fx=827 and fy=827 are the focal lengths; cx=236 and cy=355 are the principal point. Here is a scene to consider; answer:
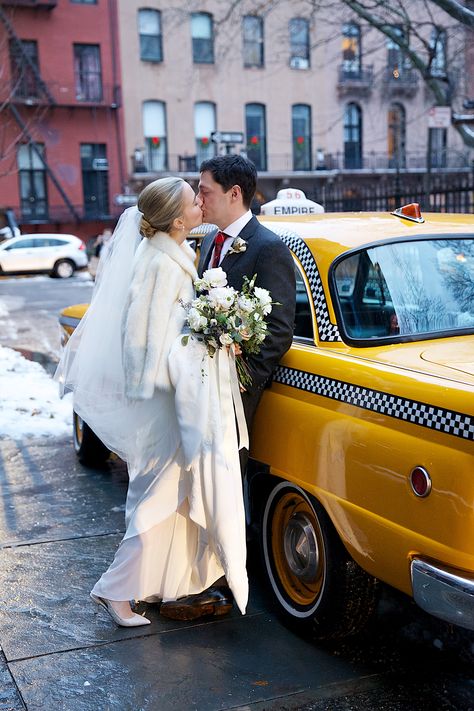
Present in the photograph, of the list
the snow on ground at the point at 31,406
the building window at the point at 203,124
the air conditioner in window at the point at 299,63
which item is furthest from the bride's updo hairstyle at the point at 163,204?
the air conditioner in window at the point at 299,63

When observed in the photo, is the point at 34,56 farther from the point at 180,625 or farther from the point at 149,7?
the point at 180,625

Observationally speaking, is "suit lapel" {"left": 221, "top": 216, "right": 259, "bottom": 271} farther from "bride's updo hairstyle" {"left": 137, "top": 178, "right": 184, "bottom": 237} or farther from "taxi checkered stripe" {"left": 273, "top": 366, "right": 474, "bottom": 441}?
"taxi checkered stripe" {"left": 273, "top": 366, "right": 474, "bottom": 441}

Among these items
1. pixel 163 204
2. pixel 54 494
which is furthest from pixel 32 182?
pixel 163 204

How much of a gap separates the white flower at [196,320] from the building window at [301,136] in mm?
37675

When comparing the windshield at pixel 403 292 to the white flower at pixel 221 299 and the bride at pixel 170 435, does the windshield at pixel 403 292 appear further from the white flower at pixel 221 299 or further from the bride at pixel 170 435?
the bride at pixel 170 435

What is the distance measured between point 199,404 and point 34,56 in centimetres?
3626

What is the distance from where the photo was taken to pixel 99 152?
37.5m

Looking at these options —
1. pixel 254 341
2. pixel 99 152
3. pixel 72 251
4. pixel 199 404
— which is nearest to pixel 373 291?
pixel 254 341

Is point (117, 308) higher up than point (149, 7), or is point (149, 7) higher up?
point (149, 7)

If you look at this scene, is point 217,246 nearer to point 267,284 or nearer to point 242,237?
point 242,237

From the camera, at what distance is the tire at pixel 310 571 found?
344cm

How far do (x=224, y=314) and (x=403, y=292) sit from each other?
0.88 meters

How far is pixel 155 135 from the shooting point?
124ft

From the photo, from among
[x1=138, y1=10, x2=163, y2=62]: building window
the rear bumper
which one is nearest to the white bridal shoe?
the rear bumper
